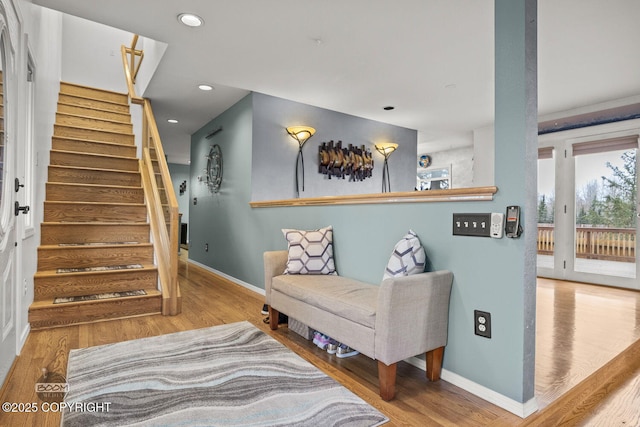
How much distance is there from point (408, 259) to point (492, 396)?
802 millimetres

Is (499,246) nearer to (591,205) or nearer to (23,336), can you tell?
(23,336)

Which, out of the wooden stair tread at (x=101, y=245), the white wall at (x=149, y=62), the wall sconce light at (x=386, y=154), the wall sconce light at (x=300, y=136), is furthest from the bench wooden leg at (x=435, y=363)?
the wall sconce light at (x=386, y=154)

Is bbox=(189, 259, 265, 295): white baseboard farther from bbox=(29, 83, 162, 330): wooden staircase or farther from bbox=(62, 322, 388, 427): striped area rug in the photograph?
bbox=(62, 322, 388, 427): striped area rug

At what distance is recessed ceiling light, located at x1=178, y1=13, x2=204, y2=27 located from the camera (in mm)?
2594

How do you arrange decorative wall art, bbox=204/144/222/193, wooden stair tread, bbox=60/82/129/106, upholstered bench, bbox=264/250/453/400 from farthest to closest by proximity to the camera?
wooden stair tread, bbox=60/82/129/106, decorative wall art, bbox=204/144/222/193, upholstered bench, bbox=264/250/453/400

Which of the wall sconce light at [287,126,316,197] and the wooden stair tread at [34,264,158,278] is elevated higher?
the wall sconce light at [287,126,316,197]

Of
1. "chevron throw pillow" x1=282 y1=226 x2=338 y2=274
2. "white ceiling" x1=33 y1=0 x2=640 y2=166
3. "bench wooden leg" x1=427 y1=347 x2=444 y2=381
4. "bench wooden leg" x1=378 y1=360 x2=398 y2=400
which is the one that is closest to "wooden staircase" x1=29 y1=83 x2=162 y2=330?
"white ceiling" x1=33 y1=0 x2=640 y2=166

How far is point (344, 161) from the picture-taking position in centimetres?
498

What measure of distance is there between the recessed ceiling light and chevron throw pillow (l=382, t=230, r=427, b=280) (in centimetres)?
227

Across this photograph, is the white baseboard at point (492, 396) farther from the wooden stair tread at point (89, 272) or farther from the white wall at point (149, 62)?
the white wall at point (149, 62)

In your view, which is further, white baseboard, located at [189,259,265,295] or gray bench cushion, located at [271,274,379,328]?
white baseboard, located at [189,259,265,295]

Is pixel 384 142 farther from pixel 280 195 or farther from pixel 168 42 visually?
pixel 168 42

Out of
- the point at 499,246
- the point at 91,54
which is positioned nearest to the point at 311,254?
the point at 499,246

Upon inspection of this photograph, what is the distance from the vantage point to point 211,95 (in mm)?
4324
